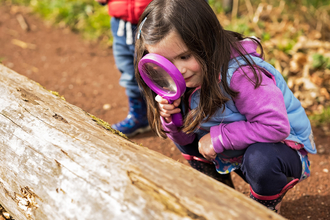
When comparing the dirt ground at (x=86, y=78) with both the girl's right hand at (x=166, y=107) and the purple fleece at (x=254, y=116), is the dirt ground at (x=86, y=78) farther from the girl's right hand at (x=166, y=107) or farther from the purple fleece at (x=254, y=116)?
the girl's right hand at (x=166, y=107)

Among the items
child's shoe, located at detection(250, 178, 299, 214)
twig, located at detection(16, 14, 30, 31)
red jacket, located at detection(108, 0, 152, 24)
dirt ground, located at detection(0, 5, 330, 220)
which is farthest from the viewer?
twig, located at detection(16, 14, 30, 31)

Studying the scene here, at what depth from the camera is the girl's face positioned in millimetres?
1419

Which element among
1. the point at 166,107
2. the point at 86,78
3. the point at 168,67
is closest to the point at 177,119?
the point at 166,107

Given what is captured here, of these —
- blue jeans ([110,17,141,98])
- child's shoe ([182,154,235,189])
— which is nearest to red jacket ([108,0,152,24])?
blue jeans ([110,17,141,98])

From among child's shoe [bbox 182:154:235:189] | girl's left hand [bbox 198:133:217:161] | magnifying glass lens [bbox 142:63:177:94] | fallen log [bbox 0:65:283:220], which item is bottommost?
child's shoe [bbox 182:154:235:189]

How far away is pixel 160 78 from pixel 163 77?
0.13 ft

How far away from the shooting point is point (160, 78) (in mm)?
1585

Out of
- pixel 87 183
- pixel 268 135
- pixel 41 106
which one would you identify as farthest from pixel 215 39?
pixel 41 106

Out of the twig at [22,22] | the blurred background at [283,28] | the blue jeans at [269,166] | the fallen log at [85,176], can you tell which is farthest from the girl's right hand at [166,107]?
the twig at [22,22]

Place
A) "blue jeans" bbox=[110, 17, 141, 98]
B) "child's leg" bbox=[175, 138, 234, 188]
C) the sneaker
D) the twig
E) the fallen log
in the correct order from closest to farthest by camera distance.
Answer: the fallen log → "child's leg" bbox=[175, 138, 234, 188] → "blue jeans" bbox=[110, 17, 141, 98] → the sneaker → the twig

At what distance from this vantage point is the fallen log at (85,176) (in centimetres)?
107

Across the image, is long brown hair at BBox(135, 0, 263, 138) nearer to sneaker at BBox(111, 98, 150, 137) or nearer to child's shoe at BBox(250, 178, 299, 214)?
child's shoe at BBox(250, 178, 299, 214)

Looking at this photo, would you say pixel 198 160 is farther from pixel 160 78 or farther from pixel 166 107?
pixel 160 78

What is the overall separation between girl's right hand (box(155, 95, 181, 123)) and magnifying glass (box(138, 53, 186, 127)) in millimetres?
24
